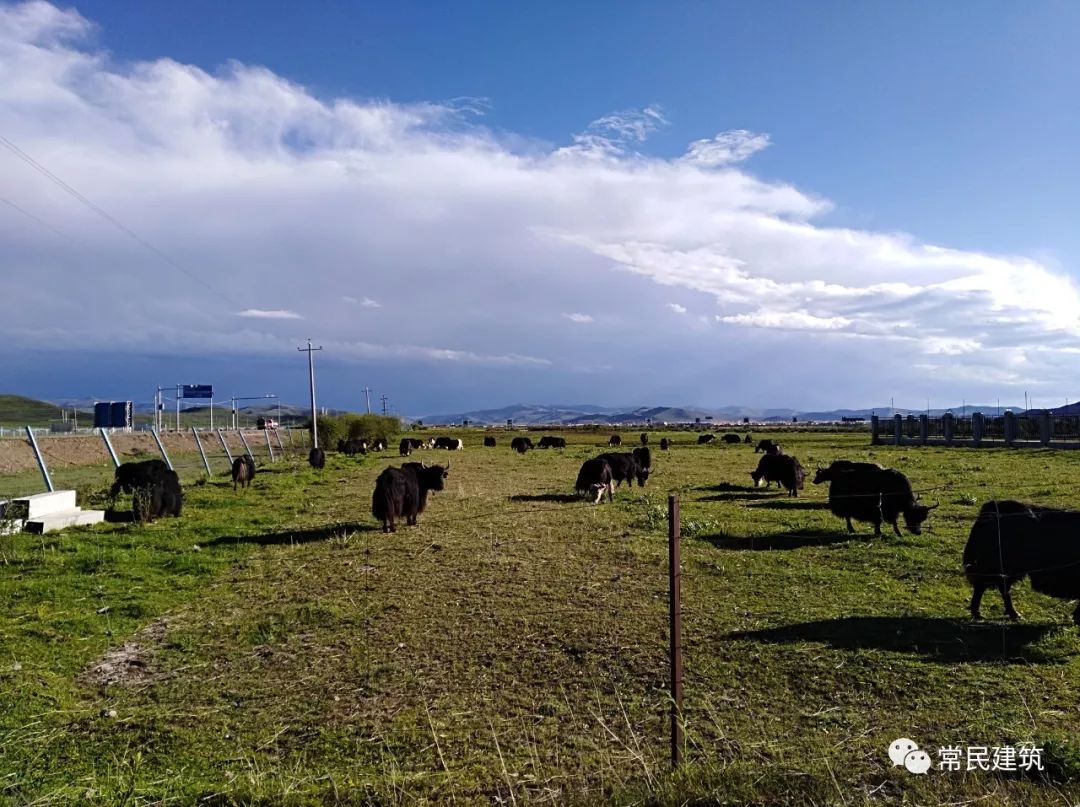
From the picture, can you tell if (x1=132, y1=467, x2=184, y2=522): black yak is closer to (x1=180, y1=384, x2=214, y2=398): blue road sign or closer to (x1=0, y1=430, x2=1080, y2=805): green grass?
(x1=0, y1=430, x2=1080, y2=805): green grass

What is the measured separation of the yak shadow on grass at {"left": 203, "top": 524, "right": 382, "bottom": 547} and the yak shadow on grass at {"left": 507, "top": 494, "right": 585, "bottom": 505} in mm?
4621

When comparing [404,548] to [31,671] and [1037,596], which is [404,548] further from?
[1037,596]

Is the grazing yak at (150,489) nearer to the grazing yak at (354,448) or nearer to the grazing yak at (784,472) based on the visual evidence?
the grazing yak at (784,472)

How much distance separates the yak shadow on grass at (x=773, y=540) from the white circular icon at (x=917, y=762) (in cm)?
701

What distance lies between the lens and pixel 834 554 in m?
11.2

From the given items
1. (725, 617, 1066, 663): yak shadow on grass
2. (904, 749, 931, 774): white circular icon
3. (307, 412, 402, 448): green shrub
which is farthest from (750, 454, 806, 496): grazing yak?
(307, 412, 402, 448): green shrub

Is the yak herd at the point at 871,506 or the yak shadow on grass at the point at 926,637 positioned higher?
the yak herd at the point at 871,506

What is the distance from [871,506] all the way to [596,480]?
690 centimetres

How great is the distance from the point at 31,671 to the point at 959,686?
7668 mm

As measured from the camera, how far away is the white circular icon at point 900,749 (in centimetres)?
453

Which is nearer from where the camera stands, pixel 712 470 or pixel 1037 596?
pixel 1037 596

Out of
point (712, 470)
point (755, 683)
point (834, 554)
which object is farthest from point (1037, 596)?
point (712, 470)

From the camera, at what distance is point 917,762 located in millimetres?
4473

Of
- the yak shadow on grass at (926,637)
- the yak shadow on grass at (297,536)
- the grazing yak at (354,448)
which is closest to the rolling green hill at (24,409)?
the grazing yak at (354,448)
